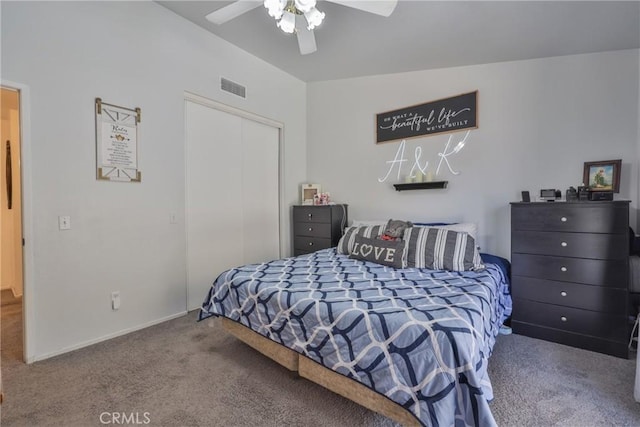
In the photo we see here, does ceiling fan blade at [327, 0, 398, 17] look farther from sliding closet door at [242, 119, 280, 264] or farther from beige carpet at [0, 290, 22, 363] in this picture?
beige carpet at [0, 290, 22, 363]

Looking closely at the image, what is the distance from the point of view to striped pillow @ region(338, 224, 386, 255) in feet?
9.43

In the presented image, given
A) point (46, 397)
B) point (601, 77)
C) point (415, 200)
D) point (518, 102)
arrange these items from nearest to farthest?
point (46, 397) < point (601, 77) < point (518, 102) < point (415, 200)

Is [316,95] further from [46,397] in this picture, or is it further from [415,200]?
[46,397]

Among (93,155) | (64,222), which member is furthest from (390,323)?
(93,155)

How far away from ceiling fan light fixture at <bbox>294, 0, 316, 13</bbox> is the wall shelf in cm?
209

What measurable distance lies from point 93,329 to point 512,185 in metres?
3.96

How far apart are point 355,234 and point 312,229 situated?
962 millimetres

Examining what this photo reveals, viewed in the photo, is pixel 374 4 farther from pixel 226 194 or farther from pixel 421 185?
pixel 226 194

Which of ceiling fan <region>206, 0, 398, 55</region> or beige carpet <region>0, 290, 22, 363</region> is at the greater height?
ceiling fan <region>206, 0, 398, 55</region>

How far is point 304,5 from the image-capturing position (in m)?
1.90

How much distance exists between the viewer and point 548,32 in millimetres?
2469

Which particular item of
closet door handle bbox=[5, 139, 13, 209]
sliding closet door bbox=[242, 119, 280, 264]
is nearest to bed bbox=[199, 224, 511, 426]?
sliding closet door bbox=[242, 119, 280, 264]

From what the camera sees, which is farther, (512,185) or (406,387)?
(512,185)

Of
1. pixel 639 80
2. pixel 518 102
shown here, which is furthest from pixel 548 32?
pixel 639 80
